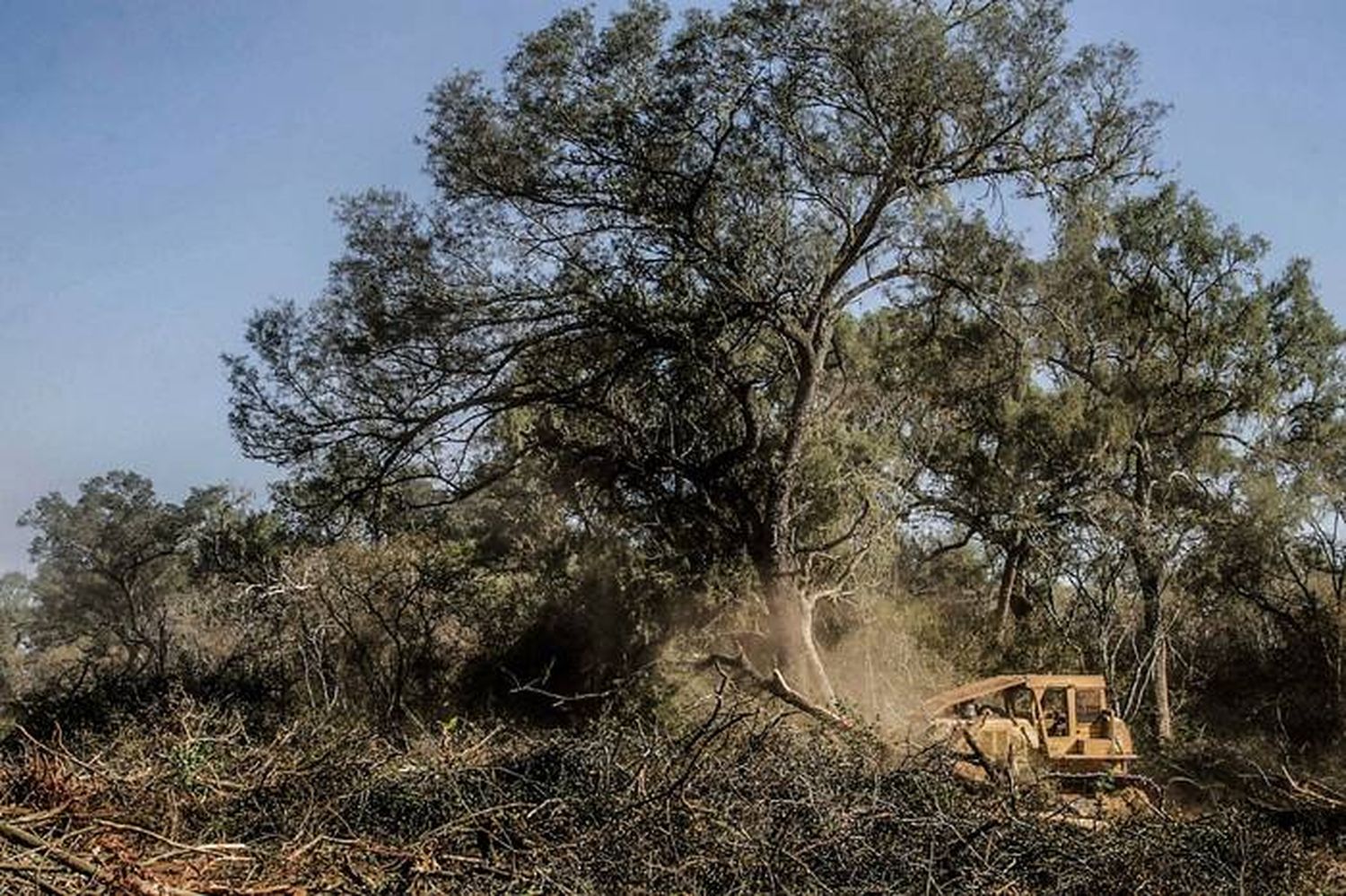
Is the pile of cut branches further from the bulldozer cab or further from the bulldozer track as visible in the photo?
the bulldozer cab

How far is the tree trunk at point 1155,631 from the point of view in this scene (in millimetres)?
21906

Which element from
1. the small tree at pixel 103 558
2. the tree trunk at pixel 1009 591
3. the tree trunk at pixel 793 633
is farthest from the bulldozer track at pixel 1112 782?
the small tree at pixel 103 558

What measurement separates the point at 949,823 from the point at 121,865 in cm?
458

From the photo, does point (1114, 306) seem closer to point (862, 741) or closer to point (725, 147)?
point (725, 147)

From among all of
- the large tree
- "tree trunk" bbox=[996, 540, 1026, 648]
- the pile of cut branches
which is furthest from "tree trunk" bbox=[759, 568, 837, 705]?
the pile of cut branches

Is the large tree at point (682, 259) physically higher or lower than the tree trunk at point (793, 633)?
higher

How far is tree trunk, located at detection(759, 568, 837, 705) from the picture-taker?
62.4ft

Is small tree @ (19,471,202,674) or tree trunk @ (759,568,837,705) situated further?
small tree @ (19,471,202,674)

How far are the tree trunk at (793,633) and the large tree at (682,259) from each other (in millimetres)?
41

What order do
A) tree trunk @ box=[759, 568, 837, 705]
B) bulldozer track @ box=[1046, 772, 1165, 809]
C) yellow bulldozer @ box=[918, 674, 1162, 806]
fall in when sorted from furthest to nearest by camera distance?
1. tree trunk @ box=[759, 568, 837, 705]
2. yellow bulldozer @ box=[918, 674, 1162, 806]
3. bulldozer track @ box=[1046, 772, 1165, 809]

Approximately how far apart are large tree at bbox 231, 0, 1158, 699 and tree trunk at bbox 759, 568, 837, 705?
41 mm

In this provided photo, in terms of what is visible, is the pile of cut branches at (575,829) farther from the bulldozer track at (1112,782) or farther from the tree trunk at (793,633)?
the tree trunk at (793,633)

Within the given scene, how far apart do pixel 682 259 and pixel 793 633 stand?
5651 mm

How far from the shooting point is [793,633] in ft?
63.2
